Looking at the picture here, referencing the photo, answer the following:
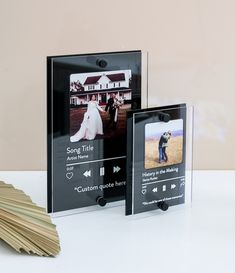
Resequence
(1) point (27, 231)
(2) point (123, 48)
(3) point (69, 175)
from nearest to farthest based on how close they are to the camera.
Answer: (1) point (27, 231)
(3) point (69, 175)
(2) point (123, 48)

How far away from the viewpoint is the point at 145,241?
1.26 m

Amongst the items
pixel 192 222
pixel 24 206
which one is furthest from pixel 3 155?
pixel 192 222

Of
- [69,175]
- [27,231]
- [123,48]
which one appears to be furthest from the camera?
[123,48]

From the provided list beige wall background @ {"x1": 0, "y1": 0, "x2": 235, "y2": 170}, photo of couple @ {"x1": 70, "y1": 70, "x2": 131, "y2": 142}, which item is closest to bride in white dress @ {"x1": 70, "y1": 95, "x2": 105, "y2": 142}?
photo of couple @ {"x1": 70, "y1": 70, "x2": 131, "y2": 142}

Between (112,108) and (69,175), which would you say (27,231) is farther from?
(112,108)

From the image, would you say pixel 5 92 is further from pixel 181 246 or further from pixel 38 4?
pixel 181 246

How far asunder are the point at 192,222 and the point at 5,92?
1.83 ft

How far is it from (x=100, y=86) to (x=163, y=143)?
16cm

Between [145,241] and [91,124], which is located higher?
[91,124]

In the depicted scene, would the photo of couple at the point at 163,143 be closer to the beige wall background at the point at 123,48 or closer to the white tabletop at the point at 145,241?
the white tabletop at the point at 145,241

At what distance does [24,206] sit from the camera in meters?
1.28

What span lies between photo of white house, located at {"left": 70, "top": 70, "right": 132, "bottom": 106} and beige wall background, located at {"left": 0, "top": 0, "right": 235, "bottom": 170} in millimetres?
246

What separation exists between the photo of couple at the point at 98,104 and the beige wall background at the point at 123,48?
25 cm

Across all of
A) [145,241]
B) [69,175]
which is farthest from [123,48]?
[145,241]
